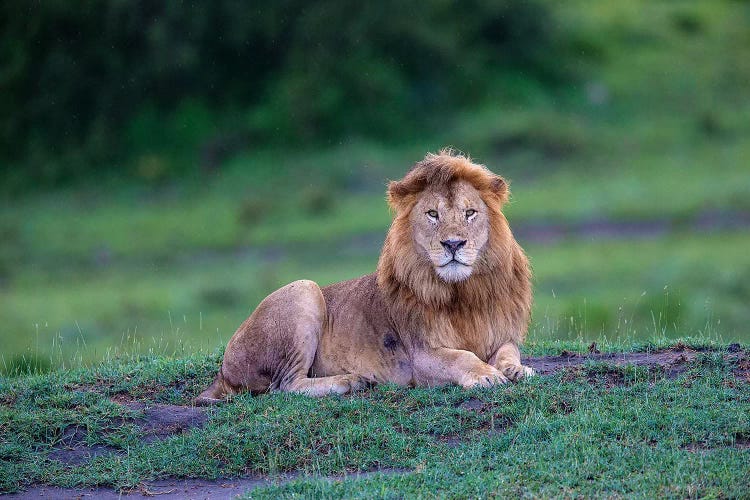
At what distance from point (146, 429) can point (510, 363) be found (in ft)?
7.12

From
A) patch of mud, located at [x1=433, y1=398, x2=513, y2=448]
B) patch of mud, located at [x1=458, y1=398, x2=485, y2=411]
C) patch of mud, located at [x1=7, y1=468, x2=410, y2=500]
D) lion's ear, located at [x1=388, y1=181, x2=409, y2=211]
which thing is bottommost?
patch of mud, located at [x1=7, y1=468, x2=410, y2=500]

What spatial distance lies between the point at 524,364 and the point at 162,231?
575 inches

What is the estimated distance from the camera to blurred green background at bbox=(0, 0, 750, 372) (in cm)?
1959

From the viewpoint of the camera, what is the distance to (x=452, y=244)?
761 cm

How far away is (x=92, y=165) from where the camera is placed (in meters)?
25.2

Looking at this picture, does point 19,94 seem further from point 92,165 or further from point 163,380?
point 163,380

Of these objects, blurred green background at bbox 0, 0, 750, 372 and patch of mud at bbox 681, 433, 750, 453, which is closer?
patch of mud at bbox 681, 433, 750, 453

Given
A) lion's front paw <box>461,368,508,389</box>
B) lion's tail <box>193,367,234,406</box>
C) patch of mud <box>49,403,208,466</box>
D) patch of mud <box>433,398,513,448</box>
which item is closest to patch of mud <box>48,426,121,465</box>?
patch of mud <box>49,403,208,466</box>

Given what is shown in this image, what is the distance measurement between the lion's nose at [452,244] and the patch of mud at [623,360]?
967 mm

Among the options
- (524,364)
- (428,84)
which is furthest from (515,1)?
(524,364)

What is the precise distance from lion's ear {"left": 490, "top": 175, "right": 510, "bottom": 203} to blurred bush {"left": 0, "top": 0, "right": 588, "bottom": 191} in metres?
16.4

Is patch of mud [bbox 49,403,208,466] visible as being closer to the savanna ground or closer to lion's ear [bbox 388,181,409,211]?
the savanna ground

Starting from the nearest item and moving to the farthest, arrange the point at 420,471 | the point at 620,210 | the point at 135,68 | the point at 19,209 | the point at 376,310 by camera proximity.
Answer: the point at 420,471
the point at 376,310
the point at 620,210
the point at 19,209
the point at 135,68

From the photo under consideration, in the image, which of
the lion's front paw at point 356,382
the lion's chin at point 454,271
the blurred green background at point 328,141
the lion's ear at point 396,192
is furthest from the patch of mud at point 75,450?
the blurred green background at point 328,141
